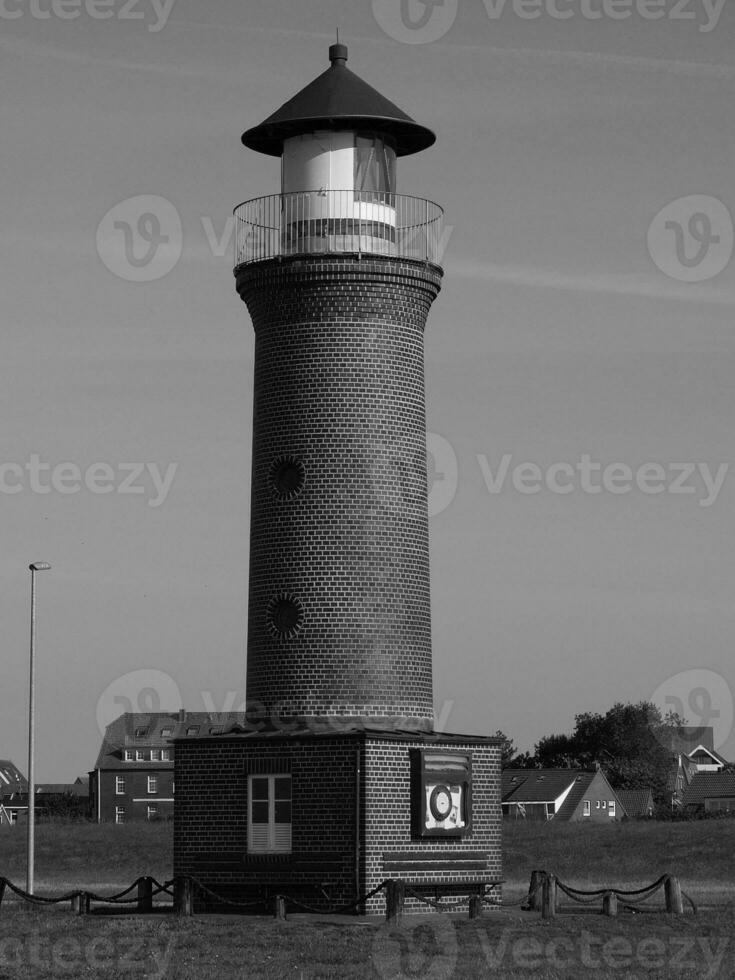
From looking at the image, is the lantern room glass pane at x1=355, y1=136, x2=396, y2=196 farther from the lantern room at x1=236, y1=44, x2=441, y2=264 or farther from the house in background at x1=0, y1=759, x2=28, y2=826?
the house in background at x1=0, y1=759, x2=28, y2=826

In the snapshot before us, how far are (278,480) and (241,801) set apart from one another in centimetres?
653

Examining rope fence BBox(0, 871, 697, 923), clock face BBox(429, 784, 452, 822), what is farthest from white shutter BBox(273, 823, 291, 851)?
clock face BBox(429, 784, 452, 822)

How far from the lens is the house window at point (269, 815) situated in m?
34.7

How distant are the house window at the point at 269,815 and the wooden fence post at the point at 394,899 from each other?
2.51m

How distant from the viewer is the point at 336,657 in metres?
35.4

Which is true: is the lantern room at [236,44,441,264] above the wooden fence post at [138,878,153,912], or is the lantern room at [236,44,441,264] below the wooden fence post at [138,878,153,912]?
above

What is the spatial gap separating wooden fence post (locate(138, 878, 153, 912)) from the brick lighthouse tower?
102 centimetres

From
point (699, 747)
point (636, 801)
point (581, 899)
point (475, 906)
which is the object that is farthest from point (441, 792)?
point (699, 747)

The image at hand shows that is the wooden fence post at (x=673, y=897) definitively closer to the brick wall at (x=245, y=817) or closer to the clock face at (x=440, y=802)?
the clock face at (x=440, y=802)

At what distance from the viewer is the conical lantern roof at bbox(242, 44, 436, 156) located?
1420 inches

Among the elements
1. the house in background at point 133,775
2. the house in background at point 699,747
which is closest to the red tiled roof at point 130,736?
the house in background at point 133,775

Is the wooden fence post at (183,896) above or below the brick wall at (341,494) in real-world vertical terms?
below

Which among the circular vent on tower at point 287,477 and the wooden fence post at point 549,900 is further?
the circular vent on tower at point 287,477

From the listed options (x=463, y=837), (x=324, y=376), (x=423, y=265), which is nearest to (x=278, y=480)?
(x=324, y=376)
